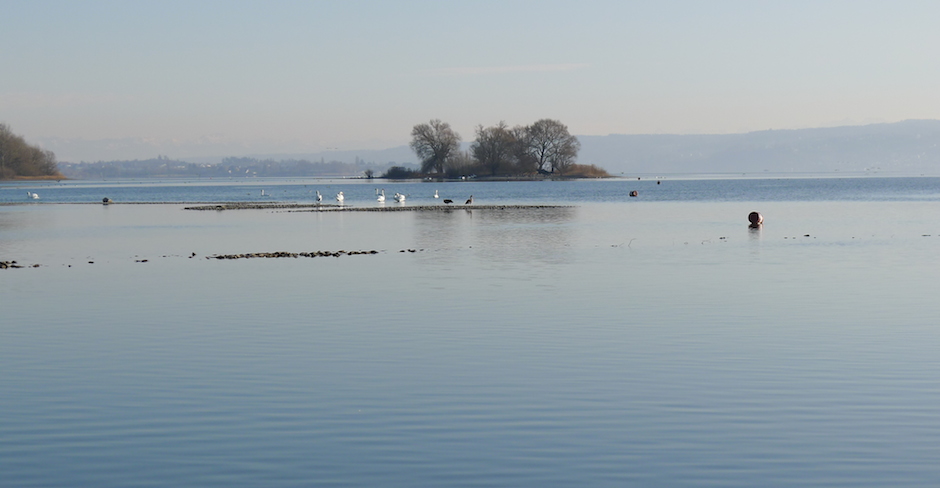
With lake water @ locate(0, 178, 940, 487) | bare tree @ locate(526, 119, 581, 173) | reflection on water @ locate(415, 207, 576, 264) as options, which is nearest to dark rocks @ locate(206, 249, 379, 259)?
lake water @ locate(0, 178, 940, 487)

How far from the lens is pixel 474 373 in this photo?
14211 mm

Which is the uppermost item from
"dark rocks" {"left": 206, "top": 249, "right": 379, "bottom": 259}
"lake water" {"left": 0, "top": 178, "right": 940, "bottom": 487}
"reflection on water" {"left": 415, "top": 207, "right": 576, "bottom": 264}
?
"lake water" {"left": 0, "top": 178, "right": 940, "bottom": 487}

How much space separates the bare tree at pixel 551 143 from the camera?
196000 millimetres

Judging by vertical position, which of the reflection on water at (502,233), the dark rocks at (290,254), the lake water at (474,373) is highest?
the lake water at (474,373)

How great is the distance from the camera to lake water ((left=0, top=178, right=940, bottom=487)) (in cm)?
991

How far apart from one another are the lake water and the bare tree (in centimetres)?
16487

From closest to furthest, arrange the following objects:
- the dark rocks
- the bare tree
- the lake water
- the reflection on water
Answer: the lake water < the dark rocks < the reflection on water < the bare tree

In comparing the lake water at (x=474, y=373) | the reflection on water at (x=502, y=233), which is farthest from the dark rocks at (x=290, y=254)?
the reflection on water at (x=502, y=233)

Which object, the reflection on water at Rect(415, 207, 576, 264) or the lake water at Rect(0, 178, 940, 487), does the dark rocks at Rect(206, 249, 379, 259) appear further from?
the reflection on water at Rect(415, 207, 576, 264)

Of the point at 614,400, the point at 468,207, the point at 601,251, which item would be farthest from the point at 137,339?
the point at 468,207

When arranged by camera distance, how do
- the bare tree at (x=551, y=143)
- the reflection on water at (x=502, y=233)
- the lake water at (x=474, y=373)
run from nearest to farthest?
the lake water at (x=474, y=373), the reflection on water at (x=502, y=233), the bare tree at (x=551, y=143)

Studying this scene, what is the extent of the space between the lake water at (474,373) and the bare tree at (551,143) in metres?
165

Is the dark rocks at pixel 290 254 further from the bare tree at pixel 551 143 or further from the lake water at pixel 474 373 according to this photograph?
the bare tree at pixel 551 143

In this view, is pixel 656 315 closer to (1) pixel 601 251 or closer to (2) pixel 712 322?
(2) pixel 712 322
